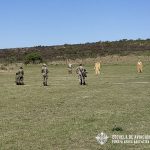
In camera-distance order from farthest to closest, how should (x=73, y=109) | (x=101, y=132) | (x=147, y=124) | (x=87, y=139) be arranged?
(x=73, y=109) → (x=147, y=124) → (x=101, y=132) → (x=87, y=139)

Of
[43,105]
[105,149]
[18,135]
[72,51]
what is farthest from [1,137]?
[72,51]

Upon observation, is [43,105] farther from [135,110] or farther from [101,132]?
[101,132]

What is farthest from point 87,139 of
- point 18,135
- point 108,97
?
point 108,97

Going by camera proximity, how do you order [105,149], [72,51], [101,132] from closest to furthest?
[105,149]
[101,132]
[72,51]

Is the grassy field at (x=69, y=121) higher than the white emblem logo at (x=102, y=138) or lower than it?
lower

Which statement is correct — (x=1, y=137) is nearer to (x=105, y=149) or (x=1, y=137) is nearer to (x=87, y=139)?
(x=87, y=139)

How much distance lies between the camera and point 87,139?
14.5m

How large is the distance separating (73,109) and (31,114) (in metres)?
2.25

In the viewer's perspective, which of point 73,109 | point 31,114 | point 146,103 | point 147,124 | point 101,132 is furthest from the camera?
point 146,103

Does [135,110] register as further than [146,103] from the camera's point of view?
→ No

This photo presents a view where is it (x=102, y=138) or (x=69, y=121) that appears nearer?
(x=102, y=138)

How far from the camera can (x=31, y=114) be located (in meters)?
20.5

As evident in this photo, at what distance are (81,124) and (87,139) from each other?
2.79 metres

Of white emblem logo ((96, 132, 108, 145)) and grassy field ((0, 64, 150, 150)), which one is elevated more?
white emblem logo ((96, 132, 108, 145))
